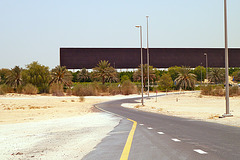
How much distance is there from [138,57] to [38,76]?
48.3 metres

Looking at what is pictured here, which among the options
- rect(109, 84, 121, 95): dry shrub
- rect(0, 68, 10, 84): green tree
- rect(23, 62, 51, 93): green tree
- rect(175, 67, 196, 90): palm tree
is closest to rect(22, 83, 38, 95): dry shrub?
rect(23, 62, 51, 93): green tree

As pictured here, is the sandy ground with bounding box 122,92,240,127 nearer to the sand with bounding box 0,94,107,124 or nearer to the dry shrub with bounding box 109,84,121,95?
the sand with bounding box 0,94,107,124

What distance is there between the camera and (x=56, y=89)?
214ft

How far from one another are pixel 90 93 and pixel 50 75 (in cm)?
1142

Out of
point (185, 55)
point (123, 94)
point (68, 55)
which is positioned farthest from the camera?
point (185, 55)

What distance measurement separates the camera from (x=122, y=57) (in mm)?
110500

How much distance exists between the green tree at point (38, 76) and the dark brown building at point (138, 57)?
111ft

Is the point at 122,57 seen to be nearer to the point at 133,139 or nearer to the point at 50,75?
the point at 50,75

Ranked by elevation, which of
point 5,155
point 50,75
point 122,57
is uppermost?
point 122,57

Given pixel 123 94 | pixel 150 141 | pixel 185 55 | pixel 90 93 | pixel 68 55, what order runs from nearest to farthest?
pixel 150 141 < pixel 90 93 < pixel 123 94 < pixel 68 55 < pixel 185 55

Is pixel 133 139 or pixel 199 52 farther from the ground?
pixel 199 52

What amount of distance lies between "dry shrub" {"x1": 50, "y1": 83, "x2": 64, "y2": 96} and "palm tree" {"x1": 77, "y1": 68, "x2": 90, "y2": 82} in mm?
36458

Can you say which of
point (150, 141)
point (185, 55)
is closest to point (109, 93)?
point (185, 55)

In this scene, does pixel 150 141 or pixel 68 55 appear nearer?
pixel 150 141
